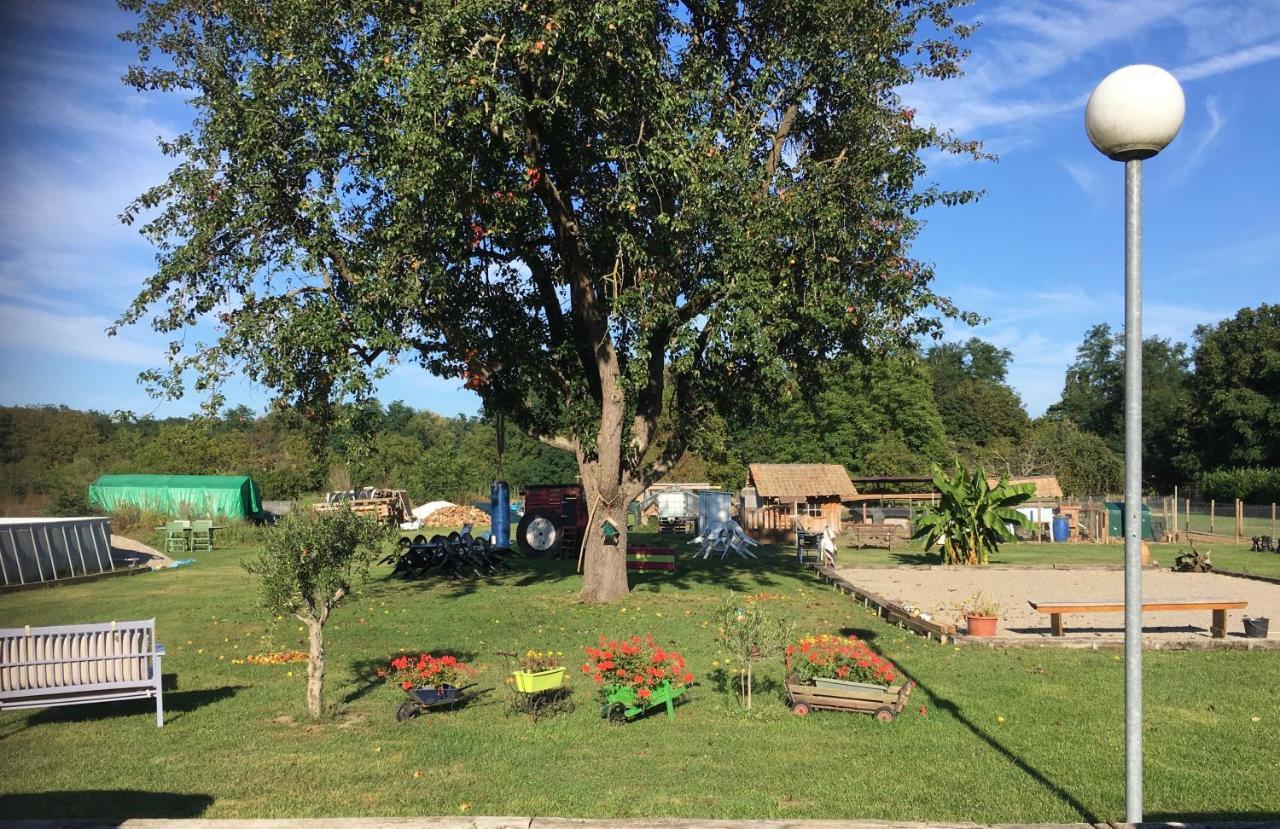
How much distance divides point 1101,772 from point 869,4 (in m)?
13.9

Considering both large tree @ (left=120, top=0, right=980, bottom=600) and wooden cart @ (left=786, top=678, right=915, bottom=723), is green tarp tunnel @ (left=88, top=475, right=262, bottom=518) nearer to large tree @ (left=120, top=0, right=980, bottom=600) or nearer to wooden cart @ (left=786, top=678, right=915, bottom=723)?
large tree @ (left=120, top=0, right=980, bottom=600)

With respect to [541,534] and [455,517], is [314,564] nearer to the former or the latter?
[541,534]

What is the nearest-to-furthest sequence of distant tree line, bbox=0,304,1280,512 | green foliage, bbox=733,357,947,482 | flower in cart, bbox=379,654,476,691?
flower in cart, bbox=379,654,476,691, distant tree line, bbox=0,304,1280,512, green foliage, bbox=733,357,947,482

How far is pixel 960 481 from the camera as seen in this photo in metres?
25.0

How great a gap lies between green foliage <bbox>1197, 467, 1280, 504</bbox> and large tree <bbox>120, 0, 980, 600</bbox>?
40.6 m

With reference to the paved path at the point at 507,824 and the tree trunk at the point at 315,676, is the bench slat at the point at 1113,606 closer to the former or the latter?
the paved path at the point at 507,824

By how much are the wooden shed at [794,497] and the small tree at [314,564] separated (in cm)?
2993

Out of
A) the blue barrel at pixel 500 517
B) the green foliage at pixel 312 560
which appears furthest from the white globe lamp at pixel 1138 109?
the blue barrel at pixel 500 517

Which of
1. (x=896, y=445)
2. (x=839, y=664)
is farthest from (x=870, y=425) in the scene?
(x=839, y=664)

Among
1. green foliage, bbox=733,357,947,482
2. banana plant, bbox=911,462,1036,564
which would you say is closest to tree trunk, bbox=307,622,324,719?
banana plant, bbox=911,462,1036,564

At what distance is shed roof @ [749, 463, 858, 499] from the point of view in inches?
1489

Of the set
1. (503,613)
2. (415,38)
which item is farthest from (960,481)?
(415,38)

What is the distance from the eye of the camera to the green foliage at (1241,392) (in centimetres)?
5472

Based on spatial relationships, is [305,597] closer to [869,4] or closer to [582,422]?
[582,422]
